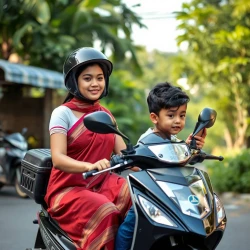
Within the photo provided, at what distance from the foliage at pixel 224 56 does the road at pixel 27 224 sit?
843cm

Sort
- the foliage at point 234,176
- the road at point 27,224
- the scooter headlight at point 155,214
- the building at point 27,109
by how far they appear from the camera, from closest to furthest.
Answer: the scooter headlight at point 155,214 → the road at point 27,224 → the foliage at point 234,176 → the building at point 27,109

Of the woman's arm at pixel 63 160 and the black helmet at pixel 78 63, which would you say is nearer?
the woman's arm at pixel 63 160

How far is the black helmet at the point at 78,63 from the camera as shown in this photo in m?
4.05

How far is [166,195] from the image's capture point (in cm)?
341

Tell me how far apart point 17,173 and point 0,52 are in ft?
39.5

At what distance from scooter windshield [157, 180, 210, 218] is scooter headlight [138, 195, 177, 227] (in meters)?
0.09

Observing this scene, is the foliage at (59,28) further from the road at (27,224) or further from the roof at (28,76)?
the road at (27,224)

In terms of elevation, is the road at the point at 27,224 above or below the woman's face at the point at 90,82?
below

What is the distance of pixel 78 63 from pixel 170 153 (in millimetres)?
862

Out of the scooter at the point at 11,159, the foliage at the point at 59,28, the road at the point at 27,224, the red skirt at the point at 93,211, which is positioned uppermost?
the foliage at the point at 59,28

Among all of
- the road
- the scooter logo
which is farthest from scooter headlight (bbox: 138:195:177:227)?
the road

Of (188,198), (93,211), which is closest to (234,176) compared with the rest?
(93,211)

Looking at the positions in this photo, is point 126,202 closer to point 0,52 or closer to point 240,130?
point 240,130

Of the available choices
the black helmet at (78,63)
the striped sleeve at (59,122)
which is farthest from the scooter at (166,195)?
the black helmet at (78,63)
